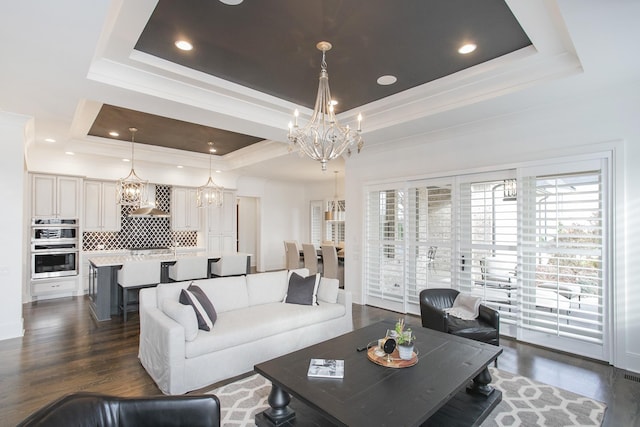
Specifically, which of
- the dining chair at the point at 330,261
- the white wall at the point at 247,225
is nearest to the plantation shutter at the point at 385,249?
the dining chair at the point at 330,261

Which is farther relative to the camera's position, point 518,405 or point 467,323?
point 467,323

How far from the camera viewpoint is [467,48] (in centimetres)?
311

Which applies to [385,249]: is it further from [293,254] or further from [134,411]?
[134,411]

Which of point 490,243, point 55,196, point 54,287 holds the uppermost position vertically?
point 55,196

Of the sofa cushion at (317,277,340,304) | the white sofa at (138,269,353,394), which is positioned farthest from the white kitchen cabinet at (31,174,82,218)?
the sofa cushion at (317,277,340,304)

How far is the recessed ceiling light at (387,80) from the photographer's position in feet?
12.2

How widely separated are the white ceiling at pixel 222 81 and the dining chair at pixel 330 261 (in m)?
2.91

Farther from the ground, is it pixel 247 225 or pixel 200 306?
pixel 247 225

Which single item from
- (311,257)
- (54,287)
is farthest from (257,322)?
(54,287)

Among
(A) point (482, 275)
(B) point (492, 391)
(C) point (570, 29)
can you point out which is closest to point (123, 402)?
(B) point (492, 391)

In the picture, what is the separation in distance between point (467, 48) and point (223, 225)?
24.2 feet

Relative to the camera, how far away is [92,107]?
4.56 metres

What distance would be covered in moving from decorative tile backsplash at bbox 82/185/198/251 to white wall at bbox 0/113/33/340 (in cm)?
287

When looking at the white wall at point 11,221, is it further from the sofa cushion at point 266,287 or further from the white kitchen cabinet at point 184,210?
the white kitchen cabinet at point 184,210
